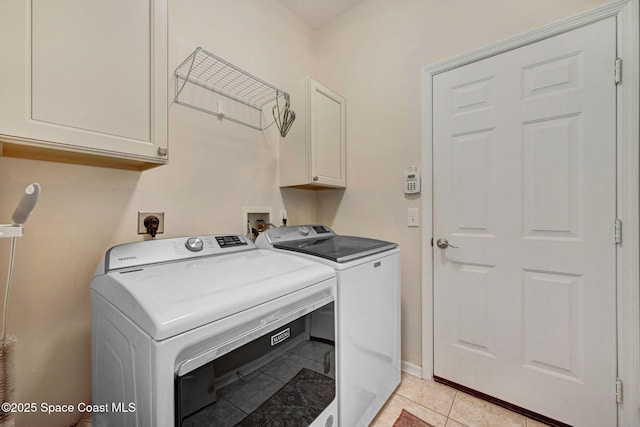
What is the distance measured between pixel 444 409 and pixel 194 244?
5.49 feet

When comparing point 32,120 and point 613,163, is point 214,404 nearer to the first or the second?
point 32,120

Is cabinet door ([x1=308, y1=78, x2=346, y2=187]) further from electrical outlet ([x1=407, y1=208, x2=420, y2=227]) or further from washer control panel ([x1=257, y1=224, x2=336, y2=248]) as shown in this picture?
electrical outlet ([x1=407, y1=208, x2=420, y2=227])

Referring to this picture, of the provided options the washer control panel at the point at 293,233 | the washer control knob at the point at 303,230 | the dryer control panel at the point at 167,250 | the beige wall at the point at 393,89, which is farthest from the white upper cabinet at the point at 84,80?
the beige wall at the point at 393,89

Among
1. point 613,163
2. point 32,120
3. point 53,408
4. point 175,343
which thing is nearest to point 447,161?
point 613,163

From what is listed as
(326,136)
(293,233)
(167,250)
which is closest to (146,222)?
(167,250)

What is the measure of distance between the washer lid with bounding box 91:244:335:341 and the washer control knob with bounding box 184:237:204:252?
62 mm

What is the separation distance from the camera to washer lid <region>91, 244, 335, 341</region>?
66 centimetres

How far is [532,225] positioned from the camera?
4.78ft

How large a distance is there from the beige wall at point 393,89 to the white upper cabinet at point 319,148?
11 centimetres

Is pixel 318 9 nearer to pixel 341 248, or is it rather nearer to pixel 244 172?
pixel 244 172

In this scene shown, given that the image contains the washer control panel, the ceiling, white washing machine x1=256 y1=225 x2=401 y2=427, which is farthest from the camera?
the ceiling

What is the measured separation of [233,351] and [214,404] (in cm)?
14

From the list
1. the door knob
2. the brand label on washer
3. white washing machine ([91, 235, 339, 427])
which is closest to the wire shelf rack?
white washing machine ([91, 235, 339, 427])

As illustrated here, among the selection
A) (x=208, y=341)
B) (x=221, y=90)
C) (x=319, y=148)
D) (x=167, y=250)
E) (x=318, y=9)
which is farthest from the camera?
(x=318, y=9)
